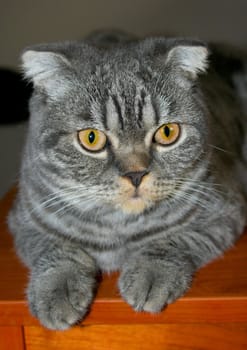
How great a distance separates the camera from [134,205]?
0.97m

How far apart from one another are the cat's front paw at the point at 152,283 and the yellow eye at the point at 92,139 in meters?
0.23

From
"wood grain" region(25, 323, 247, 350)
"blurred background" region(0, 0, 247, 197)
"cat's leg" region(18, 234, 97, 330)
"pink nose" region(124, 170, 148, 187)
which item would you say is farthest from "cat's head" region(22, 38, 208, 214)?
"blurred background" region(0, 0, 247, 197)

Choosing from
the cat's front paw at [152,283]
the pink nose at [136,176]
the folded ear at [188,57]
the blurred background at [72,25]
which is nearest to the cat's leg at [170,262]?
the cat's front paw at [152,283]

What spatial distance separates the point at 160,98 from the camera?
3.16 feet

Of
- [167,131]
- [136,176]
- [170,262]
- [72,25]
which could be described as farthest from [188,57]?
[72,25]

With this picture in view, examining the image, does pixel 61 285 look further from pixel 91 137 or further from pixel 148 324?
pixel 91 137

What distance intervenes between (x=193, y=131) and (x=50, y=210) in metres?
0.33

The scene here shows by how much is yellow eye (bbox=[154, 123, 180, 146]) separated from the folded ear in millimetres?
121

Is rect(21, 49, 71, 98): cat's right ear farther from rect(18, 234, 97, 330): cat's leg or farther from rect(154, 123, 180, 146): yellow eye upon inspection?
rect(18, 234, 97, 330): cat's leg

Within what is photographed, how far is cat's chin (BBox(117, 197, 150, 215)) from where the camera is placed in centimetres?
96

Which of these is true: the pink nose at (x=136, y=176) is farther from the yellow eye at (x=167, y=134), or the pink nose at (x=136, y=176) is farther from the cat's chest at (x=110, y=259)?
the cat's chest at (x=110, y=259)

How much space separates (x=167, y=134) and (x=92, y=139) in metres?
0.14

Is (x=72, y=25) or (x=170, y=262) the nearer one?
(x=170, y=262)

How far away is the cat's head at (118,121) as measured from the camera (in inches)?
36.8
